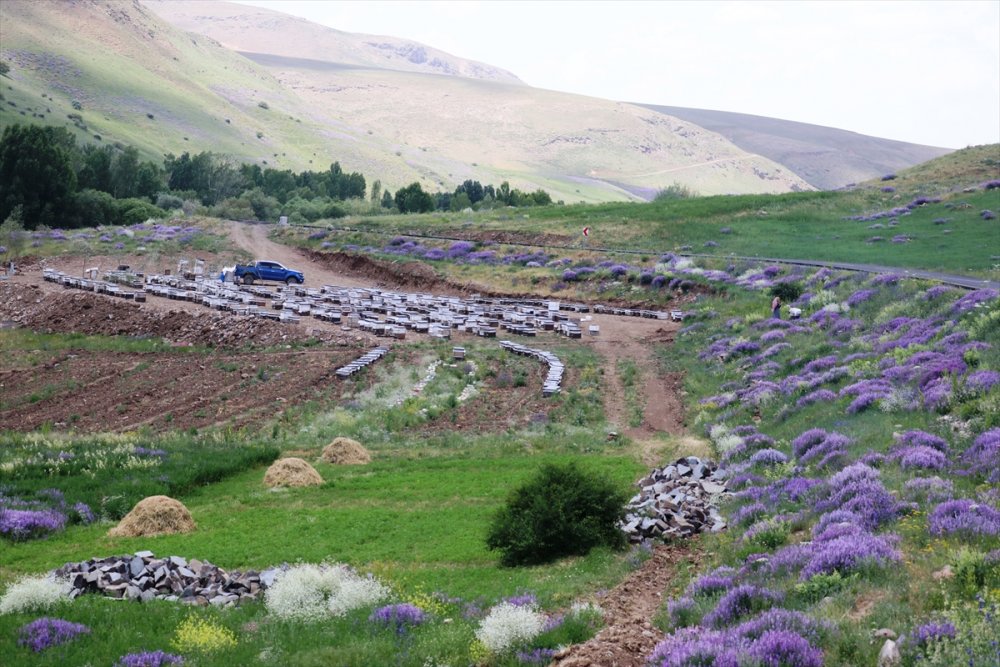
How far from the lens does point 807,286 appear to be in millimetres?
46719

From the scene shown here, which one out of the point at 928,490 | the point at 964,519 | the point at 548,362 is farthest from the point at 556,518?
the point at 548,362

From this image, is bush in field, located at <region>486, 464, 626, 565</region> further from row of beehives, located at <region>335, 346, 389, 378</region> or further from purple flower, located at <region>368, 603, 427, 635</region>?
row of beehives, located at <region>335, 346, 389, 378</region>

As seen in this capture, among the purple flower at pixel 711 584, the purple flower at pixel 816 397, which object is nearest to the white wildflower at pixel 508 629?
the purple flower at pixel 711 584

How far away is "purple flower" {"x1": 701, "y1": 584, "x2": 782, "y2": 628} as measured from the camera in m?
12.3

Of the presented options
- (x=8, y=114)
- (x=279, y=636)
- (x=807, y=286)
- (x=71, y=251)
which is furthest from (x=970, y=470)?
(x=8, y=114)

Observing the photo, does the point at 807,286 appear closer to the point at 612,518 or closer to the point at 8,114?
the point at 612,518

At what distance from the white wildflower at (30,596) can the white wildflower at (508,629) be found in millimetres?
7399

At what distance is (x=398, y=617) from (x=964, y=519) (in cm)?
920

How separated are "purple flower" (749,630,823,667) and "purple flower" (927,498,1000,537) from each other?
4287mm

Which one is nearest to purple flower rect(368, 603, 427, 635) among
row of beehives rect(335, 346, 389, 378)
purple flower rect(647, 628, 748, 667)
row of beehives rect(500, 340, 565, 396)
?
purple flower rect(647, 628, 748, 667)

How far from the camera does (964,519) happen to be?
13.5 m

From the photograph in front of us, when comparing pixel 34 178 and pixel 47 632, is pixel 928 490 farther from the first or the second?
pixel 34 178

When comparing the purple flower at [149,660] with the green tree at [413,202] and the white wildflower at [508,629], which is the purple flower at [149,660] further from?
the green tree at [413,202]

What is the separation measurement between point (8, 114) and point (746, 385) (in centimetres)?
14551
